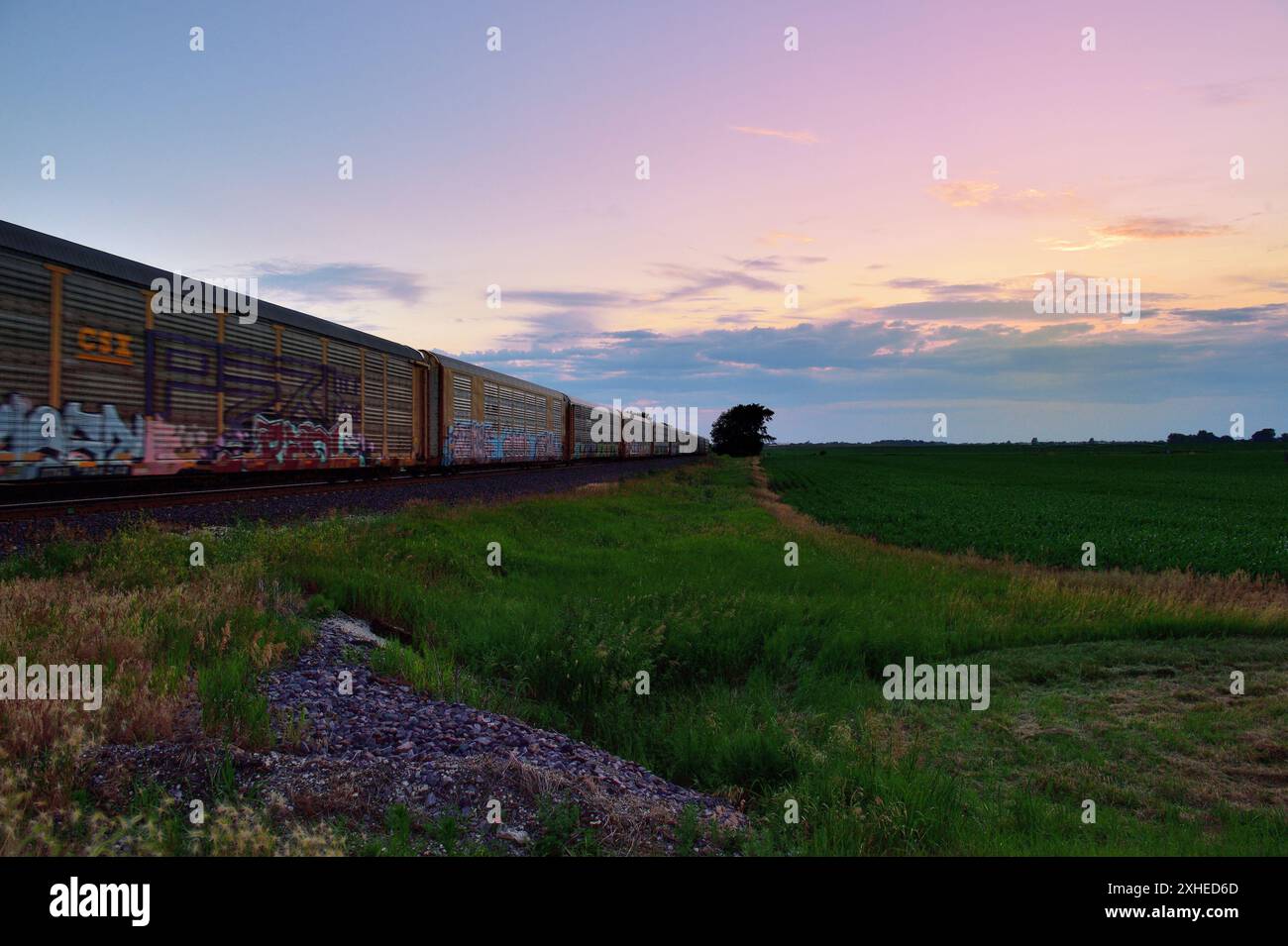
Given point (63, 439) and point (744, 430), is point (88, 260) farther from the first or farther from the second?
point (744, 430)

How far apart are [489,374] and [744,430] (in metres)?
116

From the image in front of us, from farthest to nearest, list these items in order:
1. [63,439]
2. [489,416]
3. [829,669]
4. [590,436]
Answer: [590,436] < [489,416] < [63,439] < [829,669]

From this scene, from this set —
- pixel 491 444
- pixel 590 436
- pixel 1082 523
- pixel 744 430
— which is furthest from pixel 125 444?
pixel 744 430

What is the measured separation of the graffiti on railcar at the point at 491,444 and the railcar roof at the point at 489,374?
199cm

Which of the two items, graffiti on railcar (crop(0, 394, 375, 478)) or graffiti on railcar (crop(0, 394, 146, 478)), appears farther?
graffiti on railcar (crop(0, 394, 375, 478))

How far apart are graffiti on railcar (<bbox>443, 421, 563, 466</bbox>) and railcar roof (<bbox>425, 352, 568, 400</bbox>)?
1.99 meters

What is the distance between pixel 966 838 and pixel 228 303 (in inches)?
610

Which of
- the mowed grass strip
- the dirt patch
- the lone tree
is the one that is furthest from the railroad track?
the lone tree

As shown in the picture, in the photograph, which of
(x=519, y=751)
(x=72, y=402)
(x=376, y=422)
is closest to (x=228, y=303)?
(x=72, y=402)

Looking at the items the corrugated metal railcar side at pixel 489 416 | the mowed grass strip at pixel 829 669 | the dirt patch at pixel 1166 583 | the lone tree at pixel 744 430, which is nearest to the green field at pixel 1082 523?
the dirt patch at pixel 1166 583

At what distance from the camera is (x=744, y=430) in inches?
5561

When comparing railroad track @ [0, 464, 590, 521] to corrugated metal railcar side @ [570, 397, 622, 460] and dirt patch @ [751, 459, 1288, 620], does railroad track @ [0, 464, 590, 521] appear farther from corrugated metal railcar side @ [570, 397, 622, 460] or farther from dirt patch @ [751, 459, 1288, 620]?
corrugated metal railcar side @ [570, 397, 622, 460]

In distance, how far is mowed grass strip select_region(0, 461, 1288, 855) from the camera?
464 cm
